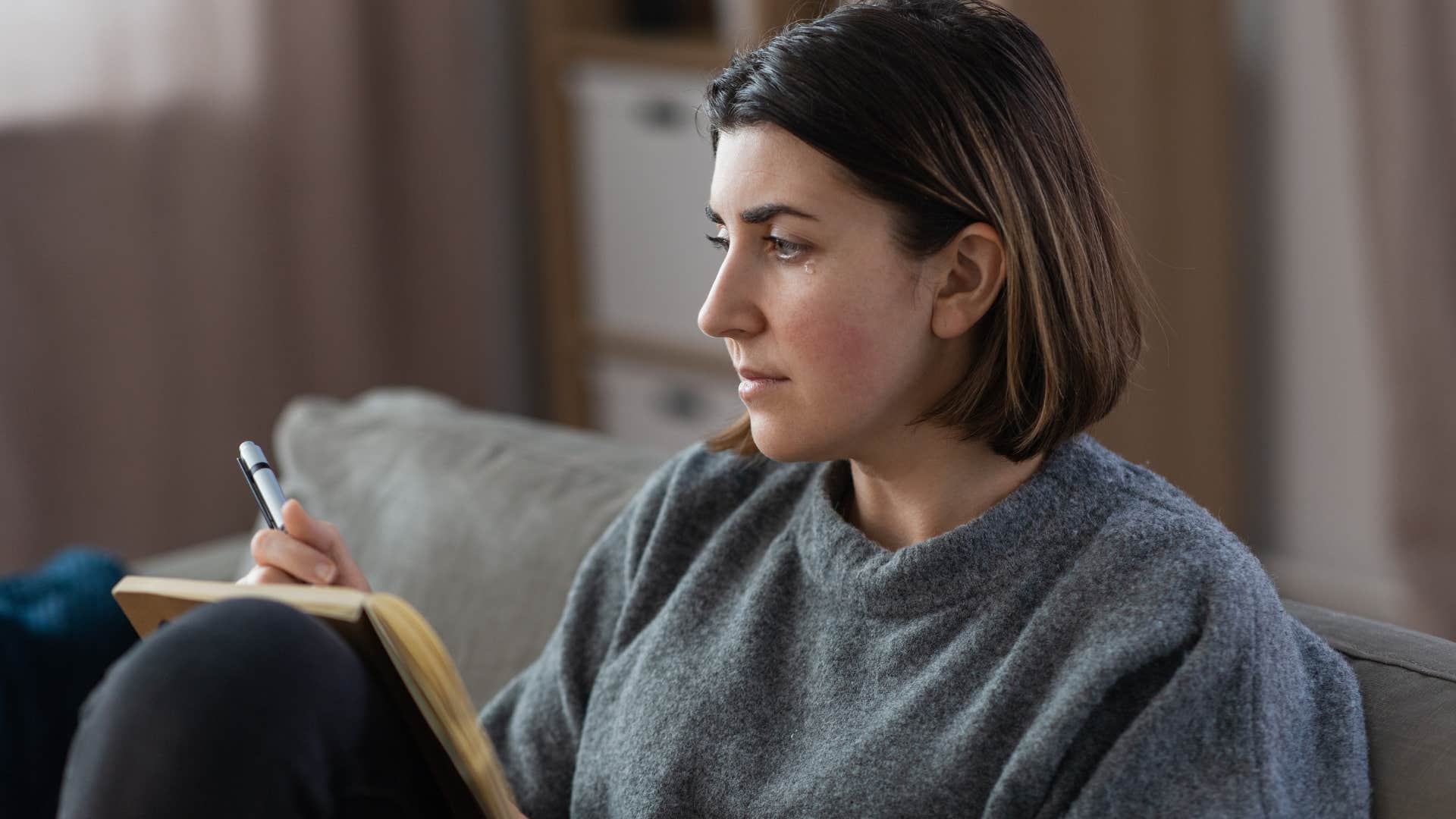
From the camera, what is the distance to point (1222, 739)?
832mm

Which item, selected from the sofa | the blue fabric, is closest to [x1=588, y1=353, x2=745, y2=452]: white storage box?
the sofa

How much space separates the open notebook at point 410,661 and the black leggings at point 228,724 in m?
0.02

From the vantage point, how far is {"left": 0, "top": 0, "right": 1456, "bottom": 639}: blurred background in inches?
90.4

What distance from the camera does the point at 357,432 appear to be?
1674 millimetres

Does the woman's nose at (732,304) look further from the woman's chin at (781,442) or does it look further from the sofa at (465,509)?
the sofa at (465,509)

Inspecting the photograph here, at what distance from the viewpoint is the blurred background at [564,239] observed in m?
2.30

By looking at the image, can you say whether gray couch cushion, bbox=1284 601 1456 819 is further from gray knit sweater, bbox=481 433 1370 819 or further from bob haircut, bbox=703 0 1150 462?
bob haircut, bbox=703 0 1150 462

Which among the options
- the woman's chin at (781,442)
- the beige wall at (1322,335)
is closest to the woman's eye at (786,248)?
the woman's chin at (781,442)

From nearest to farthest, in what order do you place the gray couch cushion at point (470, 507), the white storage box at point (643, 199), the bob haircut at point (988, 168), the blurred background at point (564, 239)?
the bob haircut at point (988, 168)
the gray couch cushion at point (470, 507)
the blurred background at point (564, 239)
the white storage box at point (643, 199)

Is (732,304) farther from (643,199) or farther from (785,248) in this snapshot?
(643,199)

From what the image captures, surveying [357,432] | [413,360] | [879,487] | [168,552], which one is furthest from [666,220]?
[879,487]

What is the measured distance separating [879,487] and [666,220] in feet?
5.93

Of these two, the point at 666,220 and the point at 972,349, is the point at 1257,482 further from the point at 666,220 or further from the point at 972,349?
the point at 972,349

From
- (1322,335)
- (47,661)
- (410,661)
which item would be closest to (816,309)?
(410,661)
